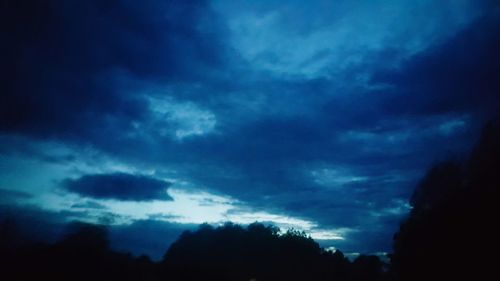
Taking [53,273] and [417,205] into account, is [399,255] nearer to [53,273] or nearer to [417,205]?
[417,205]

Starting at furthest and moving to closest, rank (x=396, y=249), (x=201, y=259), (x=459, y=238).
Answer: (x=201, y=259) → (x=396, y=249) → (x=459, y=238)

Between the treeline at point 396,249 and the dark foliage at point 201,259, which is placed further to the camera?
the dark foliage at point 201,259

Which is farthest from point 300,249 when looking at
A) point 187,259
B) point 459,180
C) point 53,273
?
point 53,273

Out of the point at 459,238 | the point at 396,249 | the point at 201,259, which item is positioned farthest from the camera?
the point at 201,259

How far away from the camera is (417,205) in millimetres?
42031

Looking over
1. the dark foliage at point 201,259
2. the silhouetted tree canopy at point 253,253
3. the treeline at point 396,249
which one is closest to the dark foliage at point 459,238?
the treeline at point 396,249

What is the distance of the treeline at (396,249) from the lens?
17297mm

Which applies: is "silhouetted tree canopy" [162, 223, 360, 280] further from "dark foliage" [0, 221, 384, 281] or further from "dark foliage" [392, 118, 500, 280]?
"dark foliage" [392, 118, 500, 280]

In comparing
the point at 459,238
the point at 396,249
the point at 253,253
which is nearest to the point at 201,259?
the point at 253,253

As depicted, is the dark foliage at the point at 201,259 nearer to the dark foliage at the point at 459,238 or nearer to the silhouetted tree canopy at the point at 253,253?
the silhouetted tree canopy at the point at 253,253

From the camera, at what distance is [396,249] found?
28.8 meters

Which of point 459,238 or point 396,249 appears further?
point 396,249

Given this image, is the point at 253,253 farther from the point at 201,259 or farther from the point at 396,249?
the point at 396,249

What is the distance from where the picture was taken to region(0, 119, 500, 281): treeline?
1730 cm
